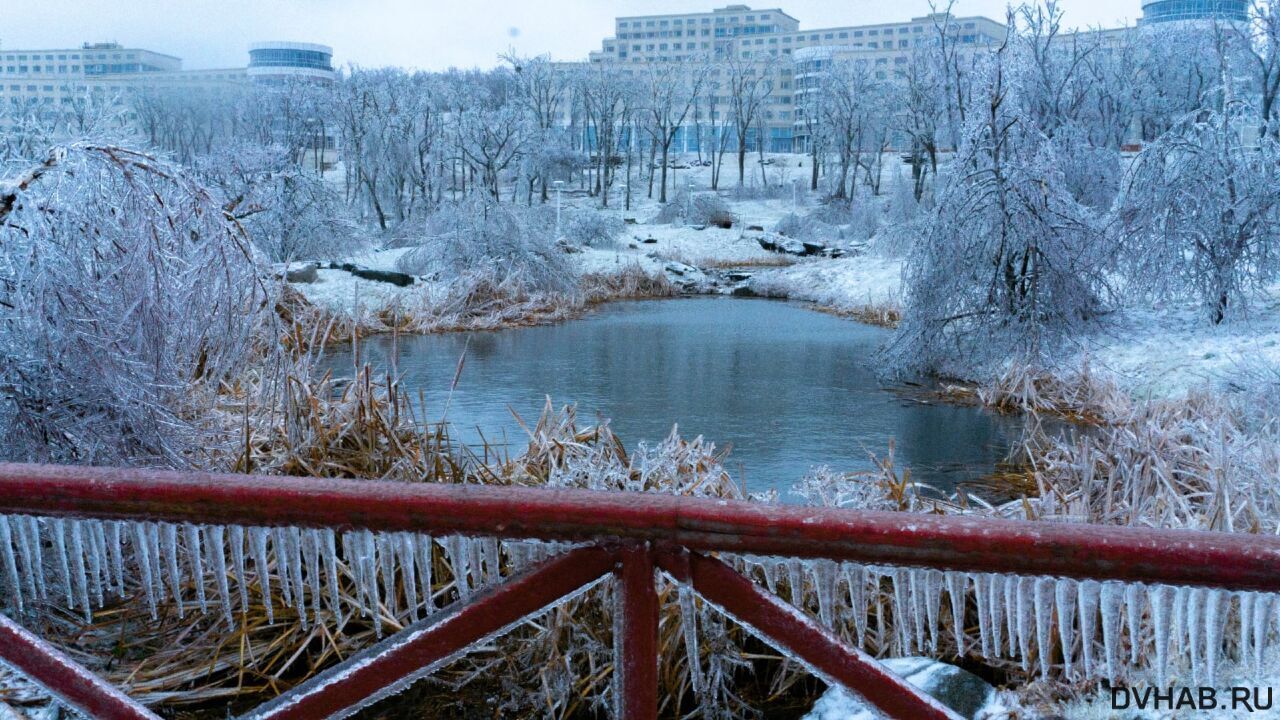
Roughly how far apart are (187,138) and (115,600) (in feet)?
162

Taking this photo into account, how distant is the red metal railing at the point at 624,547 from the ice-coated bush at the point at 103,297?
292 centimetres

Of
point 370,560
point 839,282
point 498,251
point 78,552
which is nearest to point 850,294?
point 839,282

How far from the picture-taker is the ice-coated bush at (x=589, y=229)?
1212 inches

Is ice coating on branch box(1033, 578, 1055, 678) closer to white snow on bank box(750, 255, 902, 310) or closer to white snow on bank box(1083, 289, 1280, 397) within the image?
white snow on bank box(1083, 289, 1280, 397)

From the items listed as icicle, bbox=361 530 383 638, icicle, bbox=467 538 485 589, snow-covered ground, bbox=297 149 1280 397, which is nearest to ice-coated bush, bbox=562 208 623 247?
snow-covered ground, bbox=297 149 1280 397

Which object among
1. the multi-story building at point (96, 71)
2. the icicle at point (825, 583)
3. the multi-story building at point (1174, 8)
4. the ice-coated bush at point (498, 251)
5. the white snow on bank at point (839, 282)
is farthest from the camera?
the multi-story building at point (1174, 8)

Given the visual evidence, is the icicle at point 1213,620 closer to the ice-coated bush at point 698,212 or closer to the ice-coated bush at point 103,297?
the ice-coated bush at point 103,297

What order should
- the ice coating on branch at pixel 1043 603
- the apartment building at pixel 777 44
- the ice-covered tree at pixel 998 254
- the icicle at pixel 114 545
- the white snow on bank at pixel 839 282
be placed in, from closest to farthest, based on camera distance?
1. the ice coating on branch at pixel 1043 603
2. the icicle at pixel 114 545
3. the ice-covered tree at pixel 998 254
4. the white snow on bank at pixel 839 282
5. the apartment building at pixel 777 44

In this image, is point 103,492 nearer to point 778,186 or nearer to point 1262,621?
point 1262,621

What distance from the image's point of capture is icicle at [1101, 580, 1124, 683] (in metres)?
1.22

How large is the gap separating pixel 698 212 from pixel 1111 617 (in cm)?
3851

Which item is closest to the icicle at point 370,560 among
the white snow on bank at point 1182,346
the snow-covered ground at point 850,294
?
the snow-covered ground at point 850,294

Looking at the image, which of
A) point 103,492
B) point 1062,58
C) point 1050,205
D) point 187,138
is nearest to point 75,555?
point 103,492

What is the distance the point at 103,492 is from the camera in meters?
1.38
